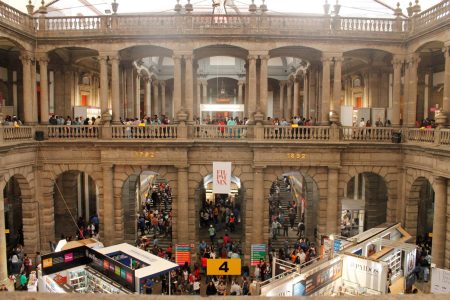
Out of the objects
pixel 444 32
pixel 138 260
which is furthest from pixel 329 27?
pixel 138 260

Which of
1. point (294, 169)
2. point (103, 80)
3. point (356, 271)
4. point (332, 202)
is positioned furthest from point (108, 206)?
point (356, 271)

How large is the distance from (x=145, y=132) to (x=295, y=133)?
8529 mm

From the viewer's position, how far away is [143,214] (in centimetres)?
3073

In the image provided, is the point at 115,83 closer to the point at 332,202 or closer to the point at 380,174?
the point at 332,202

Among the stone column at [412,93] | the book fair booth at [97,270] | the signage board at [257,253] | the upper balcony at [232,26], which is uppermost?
the upper balcony at [232,26]

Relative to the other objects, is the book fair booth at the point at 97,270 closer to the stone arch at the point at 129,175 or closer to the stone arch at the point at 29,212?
the stone arch at the point at 129,175

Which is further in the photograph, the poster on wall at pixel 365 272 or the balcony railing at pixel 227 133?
the balcony railing at pixel 227 133

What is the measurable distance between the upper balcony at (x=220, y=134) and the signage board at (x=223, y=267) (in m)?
6.72

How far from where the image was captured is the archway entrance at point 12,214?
87.0ft

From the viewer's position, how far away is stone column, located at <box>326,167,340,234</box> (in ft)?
77.2

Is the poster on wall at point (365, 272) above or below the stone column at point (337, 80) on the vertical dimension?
below

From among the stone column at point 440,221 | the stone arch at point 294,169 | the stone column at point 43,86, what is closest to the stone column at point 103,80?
the stone column at point 43,86

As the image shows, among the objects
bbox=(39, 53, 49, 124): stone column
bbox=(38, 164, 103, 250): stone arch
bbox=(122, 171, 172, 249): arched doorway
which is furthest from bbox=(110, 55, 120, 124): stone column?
bbox=(122, 171, 172, 249): arched doorway

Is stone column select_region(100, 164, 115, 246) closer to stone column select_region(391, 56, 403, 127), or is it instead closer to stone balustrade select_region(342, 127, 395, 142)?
stone balustrade select_region(342, 127, 395, 142)
